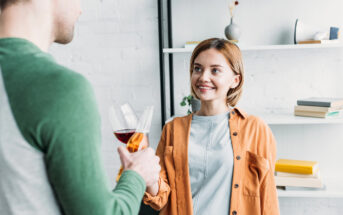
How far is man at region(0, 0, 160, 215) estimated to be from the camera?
59 cm

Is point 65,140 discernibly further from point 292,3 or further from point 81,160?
point 292,3

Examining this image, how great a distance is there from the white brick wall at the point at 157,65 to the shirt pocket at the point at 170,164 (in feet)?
2.84

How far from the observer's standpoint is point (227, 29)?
1952mm

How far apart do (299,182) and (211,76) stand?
102 cm

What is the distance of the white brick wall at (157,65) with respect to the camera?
2156 millimetres

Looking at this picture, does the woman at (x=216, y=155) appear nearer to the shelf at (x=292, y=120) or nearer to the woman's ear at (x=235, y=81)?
the woman's ear at (x=235, y=81)

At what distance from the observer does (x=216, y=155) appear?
1.40 m

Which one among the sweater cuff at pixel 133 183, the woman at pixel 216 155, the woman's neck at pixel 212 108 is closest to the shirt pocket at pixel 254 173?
the woman at pixel 216 155

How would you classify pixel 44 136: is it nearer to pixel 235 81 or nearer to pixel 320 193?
pixel 235 81

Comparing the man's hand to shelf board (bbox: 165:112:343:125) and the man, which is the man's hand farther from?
shelf board (bbox: 165:112:343:125)

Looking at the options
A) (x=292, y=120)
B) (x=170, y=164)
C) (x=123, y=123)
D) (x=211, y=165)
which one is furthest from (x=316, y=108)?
(x=123, y=123)

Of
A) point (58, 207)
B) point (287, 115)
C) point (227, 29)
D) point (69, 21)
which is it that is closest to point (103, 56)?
point (227, 29)

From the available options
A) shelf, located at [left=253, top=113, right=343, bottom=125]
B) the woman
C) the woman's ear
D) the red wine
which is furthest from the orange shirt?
shelf, located at [left=253, top=113, right=343, bottom=125]

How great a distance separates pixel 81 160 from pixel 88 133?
0.06m
